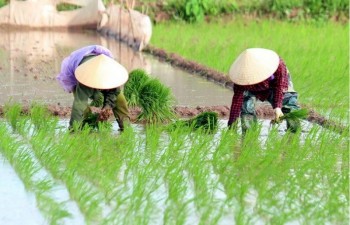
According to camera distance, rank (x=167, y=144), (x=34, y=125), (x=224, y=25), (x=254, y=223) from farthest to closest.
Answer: (x=224, y=25)
(x=34, y=125)
(x=167, y=144)
(x=254, y=223)

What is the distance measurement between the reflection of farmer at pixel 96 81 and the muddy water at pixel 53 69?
129cm

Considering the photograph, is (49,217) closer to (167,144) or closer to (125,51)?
(167,144)

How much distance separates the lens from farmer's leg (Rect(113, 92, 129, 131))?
6895 millimetres

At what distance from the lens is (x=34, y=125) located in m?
7.16

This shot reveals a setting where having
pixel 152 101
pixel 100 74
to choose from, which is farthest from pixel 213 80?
pixel 100 74

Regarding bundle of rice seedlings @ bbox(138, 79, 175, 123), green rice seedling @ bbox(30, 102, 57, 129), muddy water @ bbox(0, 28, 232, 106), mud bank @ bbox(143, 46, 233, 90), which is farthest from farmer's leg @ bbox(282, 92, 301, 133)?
mud bank @ bbox(143, 46, 233, 90)

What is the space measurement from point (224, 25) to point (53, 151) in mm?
7732

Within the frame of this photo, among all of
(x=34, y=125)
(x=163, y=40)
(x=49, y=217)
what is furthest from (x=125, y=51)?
(x=49, y=217)

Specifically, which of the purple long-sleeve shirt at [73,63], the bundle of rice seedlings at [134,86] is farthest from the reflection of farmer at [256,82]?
the bundle of rice seedlings at [134,86]

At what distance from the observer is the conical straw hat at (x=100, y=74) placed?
6582mm

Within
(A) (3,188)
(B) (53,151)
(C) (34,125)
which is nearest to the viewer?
(A) (3,188)

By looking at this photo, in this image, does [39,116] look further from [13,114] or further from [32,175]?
[32,175]

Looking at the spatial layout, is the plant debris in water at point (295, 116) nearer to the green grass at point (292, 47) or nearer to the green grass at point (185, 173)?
the green grass at point (185, 173)

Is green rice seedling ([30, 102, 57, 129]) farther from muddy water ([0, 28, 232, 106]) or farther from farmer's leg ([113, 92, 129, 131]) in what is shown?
muddy water ([0, 28, 232, 106])
